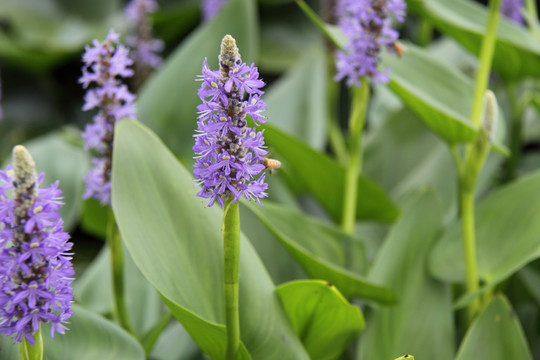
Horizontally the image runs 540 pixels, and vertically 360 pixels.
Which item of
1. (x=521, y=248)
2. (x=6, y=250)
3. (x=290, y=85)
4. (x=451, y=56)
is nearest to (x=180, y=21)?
(x=290, y=85)

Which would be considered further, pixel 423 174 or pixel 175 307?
A: pixel 423 174

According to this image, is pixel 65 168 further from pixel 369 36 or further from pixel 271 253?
pixel 369 36

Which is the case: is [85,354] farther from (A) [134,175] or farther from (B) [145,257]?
(A) [134,175]

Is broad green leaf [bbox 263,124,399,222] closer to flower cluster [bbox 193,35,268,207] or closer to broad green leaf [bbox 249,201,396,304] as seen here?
broad green leaf [bbox 249,201,396,304]

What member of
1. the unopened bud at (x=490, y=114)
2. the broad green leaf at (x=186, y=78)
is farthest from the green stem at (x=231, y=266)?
the broad green leaf at (x=186, y=78)

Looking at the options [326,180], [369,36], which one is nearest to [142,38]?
[326,180]

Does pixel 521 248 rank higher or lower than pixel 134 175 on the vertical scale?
lower

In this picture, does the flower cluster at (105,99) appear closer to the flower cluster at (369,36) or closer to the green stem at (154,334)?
the green stem at (154,334)
